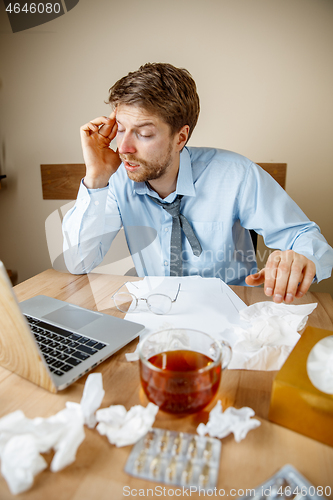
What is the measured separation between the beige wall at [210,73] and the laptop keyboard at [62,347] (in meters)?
1.57

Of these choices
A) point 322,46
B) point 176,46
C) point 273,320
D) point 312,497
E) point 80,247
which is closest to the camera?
point 312,497

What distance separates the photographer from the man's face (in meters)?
1.17

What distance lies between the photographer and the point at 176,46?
1.85 m

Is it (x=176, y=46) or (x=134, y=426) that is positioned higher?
(x=176, y=46)

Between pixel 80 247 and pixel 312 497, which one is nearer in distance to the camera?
pixel 312 497

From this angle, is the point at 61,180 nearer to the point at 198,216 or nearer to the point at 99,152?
the point at 99,152

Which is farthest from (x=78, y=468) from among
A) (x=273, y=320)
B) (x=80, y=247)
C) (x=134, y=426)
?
(x=80, y=247)

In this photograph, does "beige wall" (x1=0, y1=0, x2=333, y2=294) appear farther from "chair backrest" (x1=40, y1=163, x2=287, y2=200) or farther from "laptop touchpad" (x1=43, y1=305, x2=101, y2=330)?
"laptop touchpad" (x1=43, y1=305, x2=101, y2=330)

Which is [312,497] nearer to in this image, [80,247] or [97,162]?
[80,247]

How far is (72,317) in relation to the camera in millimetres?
744

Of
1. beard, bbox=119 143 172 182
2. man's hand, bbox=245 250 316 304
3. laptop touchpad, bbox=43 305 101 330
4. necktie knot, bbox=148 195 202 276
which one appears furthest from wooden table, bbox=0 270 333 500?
beard, bbox=119 143 172 182

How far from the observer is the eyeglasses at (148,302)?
800mm

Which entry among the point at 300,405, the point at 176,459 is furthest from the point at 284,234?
the point at 176,459

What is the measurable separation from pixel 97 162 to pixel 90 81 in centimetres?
105
